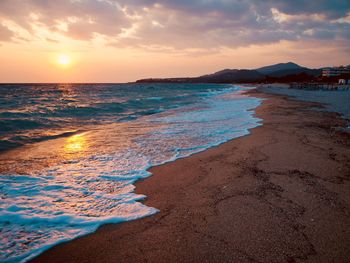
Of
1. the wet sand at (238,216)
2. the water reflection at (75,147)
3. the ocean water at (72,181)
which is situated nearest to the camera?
the wet sand at (238,216)

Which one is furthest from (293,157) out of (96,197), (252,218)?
(96,197)

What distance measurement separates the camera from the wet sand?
256cm

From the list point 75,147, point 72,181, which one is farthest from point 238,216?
point 75,147

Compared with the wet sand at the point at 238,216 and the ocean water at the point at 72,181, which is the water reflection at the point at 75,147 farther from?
the wet sand at the point at 238,216

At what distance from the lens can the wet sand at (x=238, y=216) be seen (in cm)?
256

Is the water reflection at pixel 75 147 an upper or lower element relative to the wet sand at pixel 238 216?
upper

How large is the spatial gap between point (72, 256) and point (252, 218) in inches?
93.0

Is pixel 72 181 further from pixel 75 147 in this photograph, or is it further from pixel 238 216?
pixel 238 216

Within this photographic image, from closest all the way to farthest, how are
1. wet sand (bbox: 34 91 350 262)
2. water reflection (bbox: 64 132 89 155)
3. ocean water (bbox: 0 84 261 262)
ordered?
1. wet sand (bbox: 34 91 350 262)
2. ocean water (bbox: 0 84 261 262)
3. water reflection (bbox: 64 132 89 155)

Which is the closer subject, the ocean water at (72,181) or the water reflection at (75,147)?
the ocean water at (72,181)

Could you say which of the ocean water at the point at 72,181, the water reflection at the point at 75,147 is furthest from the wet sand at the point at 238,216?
the water reflection at the point at 75,147

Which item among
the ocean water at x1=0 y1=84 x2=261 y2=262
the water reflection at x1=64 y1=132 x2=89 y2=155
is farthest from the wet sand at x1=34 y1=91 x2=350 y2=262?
the water reflection at x1=64 y1=132 x2=89 y2=155

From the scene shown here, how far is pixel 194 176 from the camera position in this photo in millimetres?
4750

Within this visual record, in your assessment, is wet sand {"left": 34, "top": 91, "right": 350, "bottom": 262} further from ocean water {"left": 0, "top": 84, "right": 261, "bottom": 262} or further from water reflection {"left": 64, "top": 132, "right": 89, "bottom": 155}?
water reflection {"left": 64, "top": 132, "right": 89, "bottom": 155}
